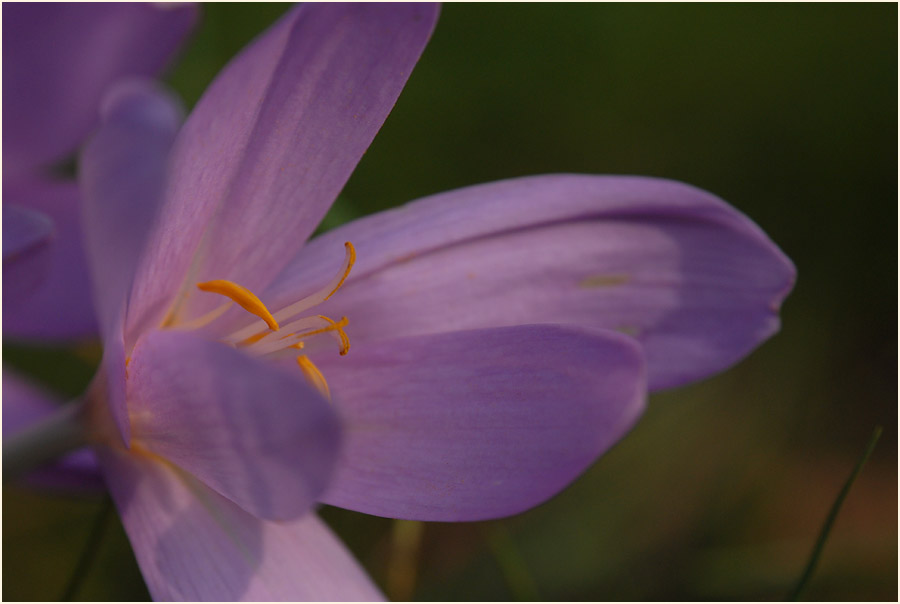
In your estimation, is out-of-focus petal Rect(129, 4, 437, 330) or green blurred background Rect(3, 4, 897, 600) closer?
out-of-focus petal Rect(129, 4, 437, 330)

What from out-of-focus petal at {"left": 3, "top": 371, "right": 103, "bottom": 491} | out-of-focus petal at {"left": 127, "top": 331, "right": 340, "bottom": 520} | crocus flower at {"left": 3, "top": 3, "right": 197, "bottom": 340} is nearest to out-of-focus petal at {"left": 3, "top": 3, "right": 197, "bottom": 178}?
crocus flower at {"left": 3, "top": 3, "right": 197, "bottom": 340}

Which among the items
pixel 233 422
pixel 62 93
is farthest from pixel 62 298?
pixel 233 422

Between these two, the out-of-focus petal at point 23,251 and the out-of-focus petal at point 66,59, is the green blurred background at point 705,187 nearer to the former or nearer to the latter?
the out-of-focus petal at point 66,59

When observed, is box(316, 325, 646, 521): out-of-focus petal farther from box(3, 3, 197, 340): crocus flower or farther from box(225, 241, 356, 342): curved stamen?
box(3, 3, 197, 340): crocus flower

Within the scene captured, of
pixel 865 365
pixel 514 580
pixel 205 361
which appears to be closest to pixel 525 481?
pixel 205 361

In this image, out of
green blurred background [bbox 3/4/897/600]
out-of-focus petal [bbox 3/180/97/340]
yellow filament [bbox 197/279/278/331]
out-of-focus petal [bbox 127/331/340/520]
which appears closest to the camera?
out-of-focus petal [bbox 127/331/340/520]

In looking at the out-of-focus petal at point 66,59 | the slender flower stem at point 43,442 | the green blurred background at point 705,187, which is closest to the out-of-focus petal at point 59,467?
the slender flower stem at point 43,442

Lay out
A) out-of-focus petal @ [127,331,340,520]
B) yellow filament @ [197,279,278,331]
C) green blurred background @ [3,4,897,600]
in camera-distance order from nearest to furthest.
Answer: out-of-focus petal @ [127,331,340,520] → yellow filament @ [197,279,278,331] → green blurred background @ [3,4,897,600]

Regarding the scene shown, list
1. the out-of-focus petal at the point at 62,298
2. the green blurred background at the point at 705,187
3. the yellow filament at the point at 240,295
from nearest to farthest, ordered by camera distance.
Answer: the yellow filament at the point at 240,295, the out-of-focus petal at the point at 62,298, the green blurred background at the point at 705,187
